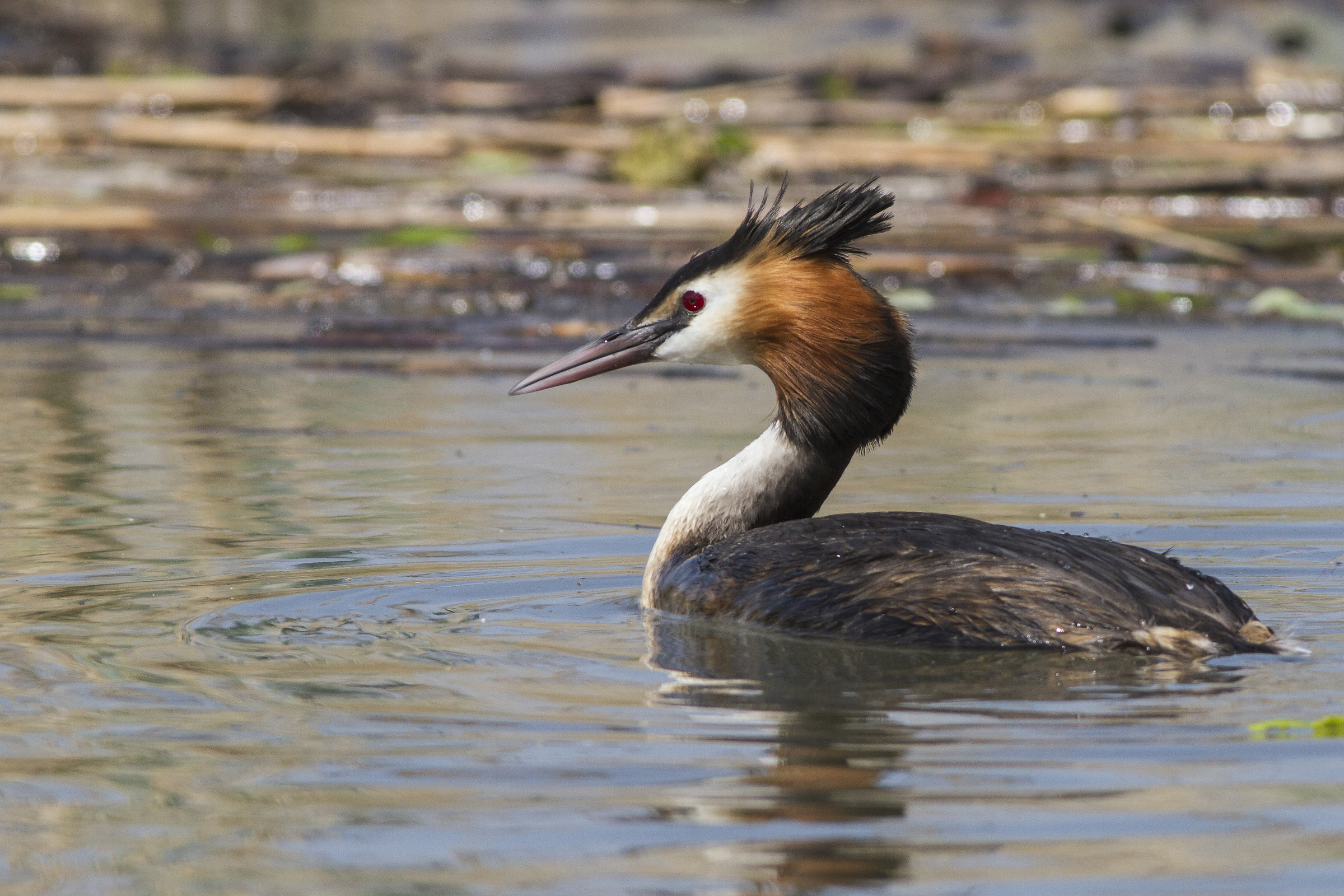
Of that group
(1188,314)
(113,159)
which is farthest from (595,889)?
(113,159)

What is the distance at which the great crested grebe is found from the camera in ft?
16.3

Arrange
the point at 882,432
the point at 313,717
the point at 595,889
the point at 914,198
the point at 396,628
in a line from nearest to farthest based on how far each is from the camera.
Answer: the point at 595,889 → the point at 313,717 → the point at 396,628 → the point at 882,432 → the point at 914,198

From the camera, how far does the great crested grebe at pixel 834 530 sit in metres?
4.98

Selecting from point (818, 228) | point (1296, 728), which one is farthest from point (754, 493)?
point (1296, 728)

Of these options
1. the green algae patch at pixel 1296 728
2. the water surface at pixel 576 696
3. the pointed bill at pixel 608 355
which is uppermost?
the pointed bill at pixel 608 355

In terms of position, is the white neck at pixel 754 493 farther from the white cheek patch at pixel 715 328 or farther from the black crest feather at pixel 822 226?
the black crest feather at pixel 822 226

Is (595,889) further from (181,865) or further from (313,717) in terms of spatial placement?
(313,717)

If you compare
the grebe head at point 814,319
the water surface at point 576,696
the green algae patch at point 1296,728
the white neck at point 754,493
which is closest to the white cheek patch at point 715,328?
the grebe head at point 814,319

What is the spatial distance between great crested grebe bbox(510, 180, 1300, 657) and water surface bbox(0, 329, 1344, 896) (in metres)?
0.10

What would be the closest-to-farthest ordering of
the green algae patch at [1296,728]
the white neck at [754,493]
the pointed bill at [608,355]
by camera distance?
the green algae patch at [1296,728] → the white neck at [754,493] → the pointed bill at [608,355]

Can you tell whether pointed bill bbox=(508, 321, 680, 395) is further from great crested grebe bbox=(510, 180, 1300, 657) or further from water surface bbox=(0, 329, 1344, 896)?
water surface bbox=(0, 329, 1344, 896)

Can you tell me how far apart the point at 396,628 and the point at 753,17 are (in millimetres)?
22723

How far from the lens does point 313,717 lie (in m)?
4.38

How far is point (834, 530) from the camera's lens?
18.2ft
